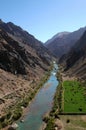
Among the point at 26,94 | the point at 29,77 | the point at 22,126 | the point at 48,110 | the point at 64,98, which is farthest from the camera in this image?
the point at 29,77

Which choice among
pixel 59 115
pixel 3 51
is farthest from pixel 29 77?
pixel 59 115

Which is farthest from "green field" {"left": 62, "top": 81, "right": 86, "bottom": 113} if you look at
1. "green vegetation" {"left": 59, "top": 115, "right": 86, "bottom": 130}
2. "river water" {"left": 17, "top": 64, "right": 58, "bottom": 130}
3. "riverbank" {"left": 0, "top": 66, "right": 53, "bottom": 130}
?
"riverbank" {"left": 0, "top": 66, "right": 53, "bottom": 130}

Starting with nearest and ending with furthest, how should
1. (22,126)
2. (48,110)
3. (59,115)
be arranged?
(22,126)
(59,115)
(48,110)

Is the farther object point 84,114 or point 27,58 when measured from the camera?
point 27,58

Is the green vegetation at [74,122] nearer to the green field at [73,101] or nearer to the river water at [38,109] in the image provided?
the green field at [73,101]

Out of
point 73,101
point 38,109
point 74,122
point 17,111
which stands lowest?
point 74,122

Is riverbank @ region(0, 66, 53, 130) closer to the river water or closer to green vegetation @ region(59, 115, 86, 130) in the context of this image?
the river water

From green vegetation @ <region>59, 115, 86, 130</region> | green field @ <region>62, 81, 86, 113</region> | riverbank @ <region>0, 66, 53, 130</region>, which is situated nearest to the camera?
green vegetation @ <region>59, 115, 86, 130</region>

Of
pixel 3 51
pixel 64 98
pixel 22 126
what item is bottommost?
pixel 22 126

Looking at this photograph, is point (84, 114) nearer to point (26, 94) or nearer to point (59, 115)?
point (59, 115)

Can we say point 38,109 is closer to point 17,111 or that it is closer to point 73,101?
point 17,111

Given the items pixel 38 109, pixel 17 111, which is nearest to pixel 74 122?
pixel 17 111
